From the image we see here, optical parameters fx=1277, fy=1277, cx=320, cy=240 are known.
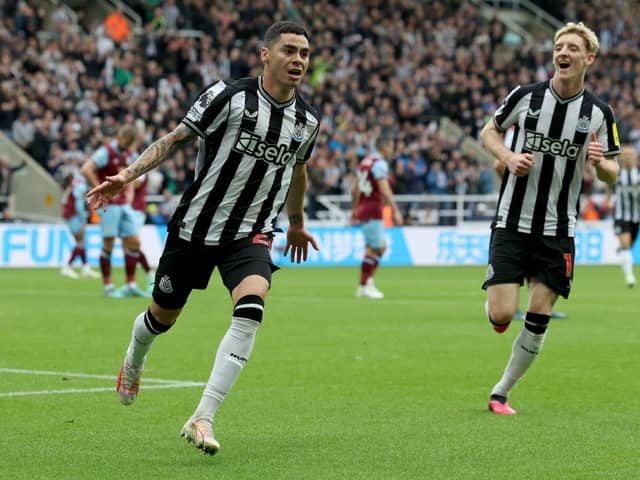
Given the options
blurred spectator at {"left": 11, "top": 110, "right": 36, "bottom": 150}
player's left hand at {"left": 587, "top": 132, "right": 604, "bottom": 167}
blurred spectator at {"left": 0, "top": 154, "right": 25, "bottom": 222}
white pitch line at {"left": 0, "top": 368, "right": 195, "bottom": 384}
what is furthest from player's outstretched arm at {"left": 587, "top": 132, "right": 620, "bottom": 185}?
blurred spectator at {"left": 11, "top": 110, "right": 36, "bottom": 150}

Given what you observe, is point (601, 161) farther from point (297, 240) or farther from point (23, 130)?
point (23, 130)

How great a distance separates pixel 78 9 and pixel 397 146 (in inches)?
386

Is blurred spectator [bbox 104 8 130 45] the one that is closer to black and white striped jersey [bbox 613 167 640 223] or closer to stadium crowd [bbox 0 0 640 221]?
stadium crowd [bbox 0 0 640 221]

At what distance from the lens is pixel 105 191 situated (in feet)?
22.5

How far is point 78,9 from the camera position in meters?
35.5

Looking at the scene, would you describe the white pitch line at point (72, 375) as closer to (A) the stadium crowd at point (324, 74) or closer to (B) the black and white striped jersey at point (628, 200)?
(B) the black and white striped jersey at point (628, 200)

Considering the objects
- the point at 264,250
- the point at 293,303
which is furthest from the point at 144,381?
the point at 293,303

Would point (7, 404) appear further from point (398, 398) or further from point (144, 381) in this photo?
point (398, 398)

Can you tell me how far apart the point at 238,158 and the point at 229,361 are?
119 centimetres

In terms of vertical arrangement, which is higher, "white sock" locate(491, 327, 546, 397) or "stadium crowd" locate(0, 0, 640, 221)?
"white sock" locate(491, 327, 546, 397)

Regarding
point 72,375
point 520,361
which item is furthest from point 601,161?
point 72,375

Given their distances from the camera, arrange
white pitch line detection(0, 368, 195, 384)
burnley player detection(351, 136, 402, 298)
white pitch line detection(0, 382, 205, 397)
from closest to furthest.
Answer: white pitch line detection(0, 382, 205, 397), white pitch line detection(0, 368, 195, 384), burnley player detection(351, 136, 402, 298)

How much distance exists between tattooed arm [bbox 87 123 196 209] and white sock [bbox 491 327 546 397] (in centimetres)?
267

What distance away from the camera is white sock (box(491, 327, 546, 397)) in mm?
8273
